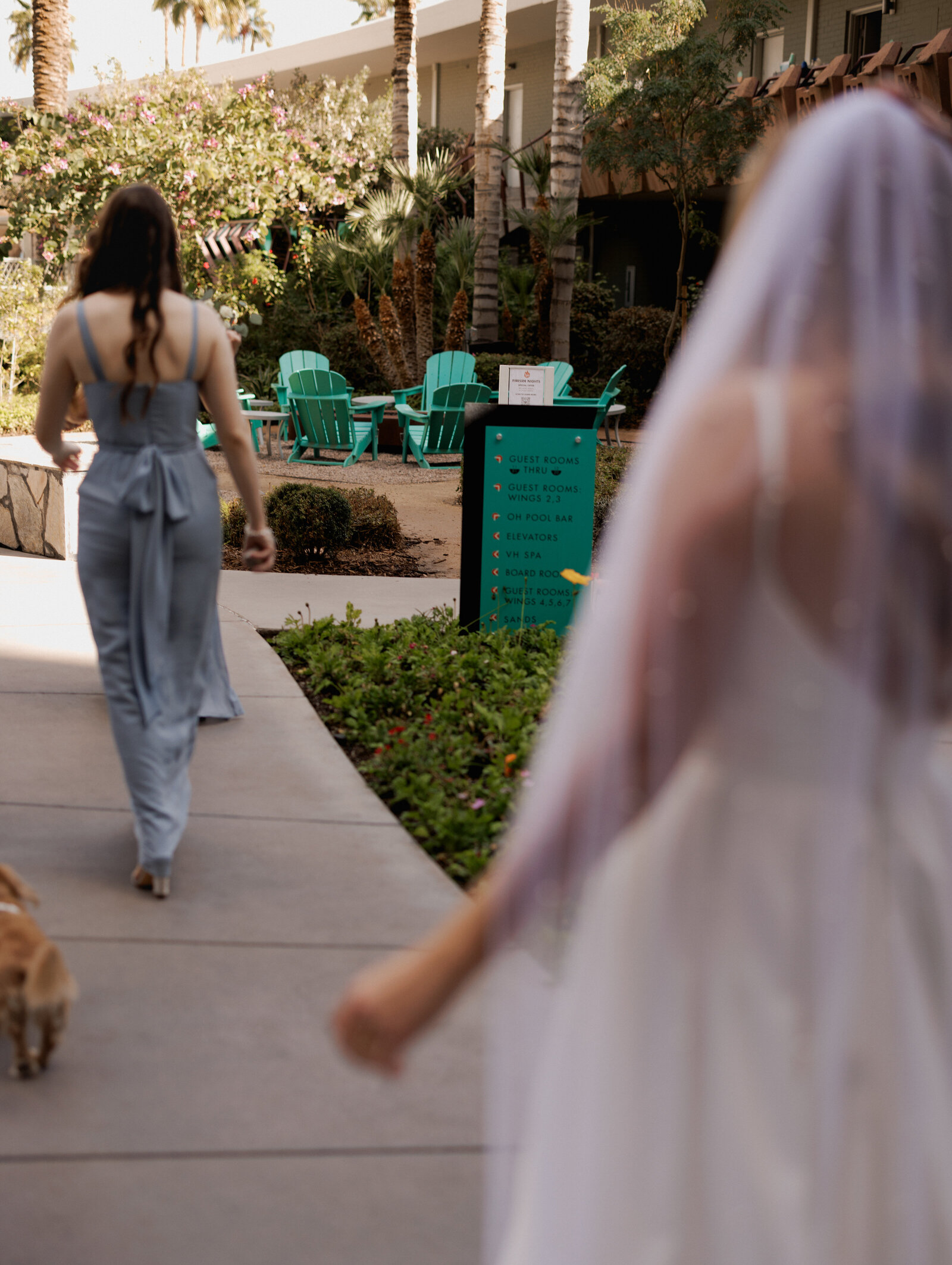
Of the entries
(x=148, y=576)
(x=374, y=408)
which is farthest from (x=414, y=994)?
(x=374, y=408)

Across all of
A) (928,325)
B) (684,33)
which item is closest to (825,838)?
(928,325)

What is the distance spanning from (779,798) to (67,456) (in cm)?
→ 325

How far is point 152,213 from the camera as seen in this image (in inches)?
141

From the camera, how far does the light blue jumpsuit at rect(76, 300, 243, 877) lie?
12.1 feet

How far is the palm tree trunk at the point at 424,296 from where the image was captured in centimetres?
1980

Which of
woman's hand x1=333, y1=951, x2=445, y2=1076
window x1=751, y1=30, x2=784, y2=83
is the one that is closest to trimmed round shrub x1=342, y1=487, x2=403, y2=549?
woman's hand x1=333, y1=951, x2=445, y2=1076

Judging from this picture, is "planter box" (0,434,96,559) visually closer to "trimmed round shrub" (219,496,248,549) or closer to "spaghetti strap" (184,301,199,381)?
"trimmed round shrub" (219,496,248,549)

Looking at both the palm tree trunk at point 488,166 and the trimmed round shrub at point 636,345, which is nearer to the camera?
the palm tree trunk at point 488,166

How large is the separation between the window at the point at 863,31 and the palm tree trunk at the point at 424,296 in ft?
27.0

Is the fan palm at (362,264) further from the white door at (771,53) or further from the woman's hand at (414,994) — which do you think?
the woman's hand at (414,994)

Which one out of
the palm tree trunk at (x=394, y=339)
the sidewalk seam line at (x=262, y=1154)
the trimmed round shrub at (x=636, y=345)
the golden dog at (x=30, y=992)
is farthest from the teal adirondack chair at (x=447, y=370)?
the sidewalk seam line at (x=262, y=1154)

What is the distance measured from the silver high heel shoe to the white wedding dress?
8.53ft

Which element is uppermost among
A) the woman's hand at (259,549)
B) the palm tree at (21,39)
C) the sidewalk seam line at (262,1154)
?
the palm tree at (21,39)

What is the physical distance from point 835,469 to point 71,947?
2.81m
